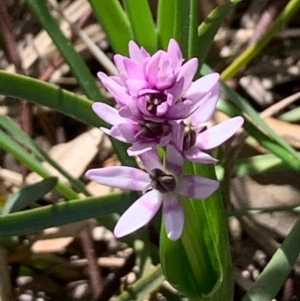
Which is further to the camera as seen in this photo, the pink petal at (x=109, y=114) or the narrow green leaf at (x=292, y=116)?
the narrow green leaf at (x=292, y=116)

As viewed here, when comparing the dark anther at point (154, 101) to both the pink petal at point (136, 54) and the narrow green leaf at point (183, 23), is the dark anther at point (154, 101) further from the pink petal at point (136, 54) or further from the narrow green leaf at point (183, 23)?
the narrow green leaf at point (183, 23)

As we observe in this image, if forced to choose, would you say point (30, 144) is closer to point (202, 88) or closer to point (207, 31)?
point (207, 31)

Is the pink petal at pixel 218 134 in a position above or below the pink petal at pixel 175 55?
below

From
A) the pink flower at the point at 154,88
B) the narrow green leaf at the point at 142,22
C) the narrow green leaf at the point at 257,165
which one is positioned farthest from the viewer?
the narrow green leaf at the point at 257,165

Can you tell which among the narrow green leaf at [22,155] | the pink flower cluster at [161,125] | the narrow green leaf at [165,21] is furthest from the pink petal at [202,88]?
the narrow green leaf at [22,155]

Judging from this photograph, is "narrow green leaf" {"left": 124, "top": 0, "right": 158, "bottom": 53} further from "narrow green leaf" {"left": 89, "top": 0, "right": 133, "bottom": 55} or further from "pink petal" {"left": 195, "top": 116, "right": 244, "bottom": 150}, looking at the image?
"pink petal" {"left": 195, "top": 116, "right": 244, "bottom": 150}

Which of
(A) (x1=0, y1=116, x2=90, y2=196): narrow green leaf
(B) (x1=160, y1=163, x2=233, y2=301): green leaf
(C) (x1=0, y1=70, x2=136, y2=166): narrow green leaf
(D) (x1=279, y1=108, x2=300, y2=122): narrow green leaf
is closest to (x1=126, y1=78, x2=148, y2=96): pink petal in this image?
(B) (x1=160, y1=163, x2=233, y2=301): green leaf

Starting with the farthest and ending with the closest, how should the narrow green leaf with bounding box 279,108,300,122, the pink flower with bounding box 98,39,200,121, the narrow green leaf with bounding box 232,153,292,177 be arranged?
the narrow green leaf with bounding box 279,108,300,122, the narrow green leaf with bounding box 232,153,292,177, the pink flower with bounding box 98,39,200,121

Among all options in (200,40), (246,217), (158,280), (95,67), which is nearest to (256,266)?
(246,217)
